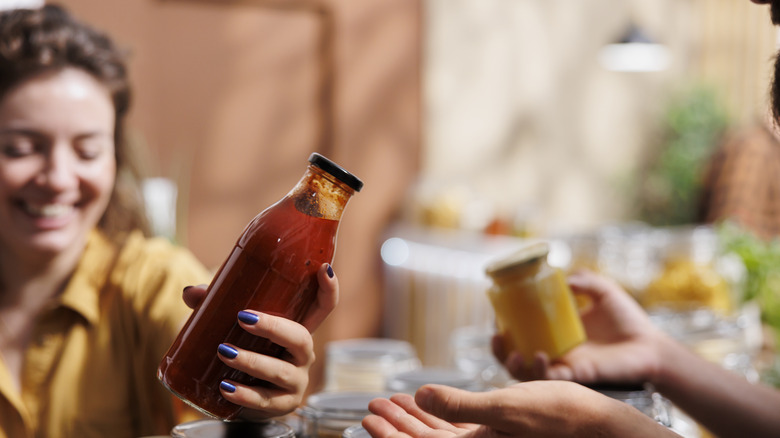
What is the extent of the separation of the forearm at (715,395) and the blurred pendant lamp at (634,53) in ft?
12.6

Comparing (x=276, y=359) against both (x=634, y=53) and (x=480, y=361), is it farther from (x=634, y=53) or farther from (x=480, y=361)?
(x=634, y=53)

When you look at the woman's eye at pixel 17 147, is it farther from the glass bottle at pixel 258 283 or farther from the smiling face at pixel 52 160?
the glass bottle at pixel 258 283

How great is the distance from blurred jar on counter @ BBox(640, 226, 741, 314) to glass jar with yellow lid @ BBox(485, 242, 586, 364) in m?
0.86

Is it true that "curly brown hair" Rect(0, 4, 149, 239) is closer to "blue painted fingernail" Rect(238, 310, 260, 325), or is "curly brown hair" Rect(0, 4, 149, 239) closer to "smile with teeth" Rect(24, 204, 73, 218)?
"smile with teeth" Rect(24, 204, 73, 218)

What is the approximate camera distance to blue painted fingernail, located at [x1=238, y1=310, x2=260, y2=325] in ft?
2.06

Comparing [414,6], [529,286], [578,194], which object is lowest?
[578,194]

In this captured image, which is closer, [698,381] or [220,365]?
[220,365]

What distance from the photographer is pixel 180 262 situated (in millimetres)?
1194

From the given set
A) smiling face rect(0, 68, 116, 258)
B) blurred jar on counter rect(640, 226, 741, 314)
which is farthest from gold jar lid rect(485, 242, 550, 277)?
blurred jar on counter rect(640, 226, 741, 314)

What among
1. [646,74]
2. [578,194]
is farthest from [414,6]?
[646,74]

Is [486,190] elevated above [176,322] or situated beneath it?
situated beneath

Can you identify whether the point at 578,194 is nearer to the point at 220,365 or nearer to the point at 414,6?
the point at 414,6

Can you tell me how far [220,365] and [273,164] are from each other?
121 inches

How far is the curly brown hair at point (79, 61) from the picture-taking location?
1.10 metres
